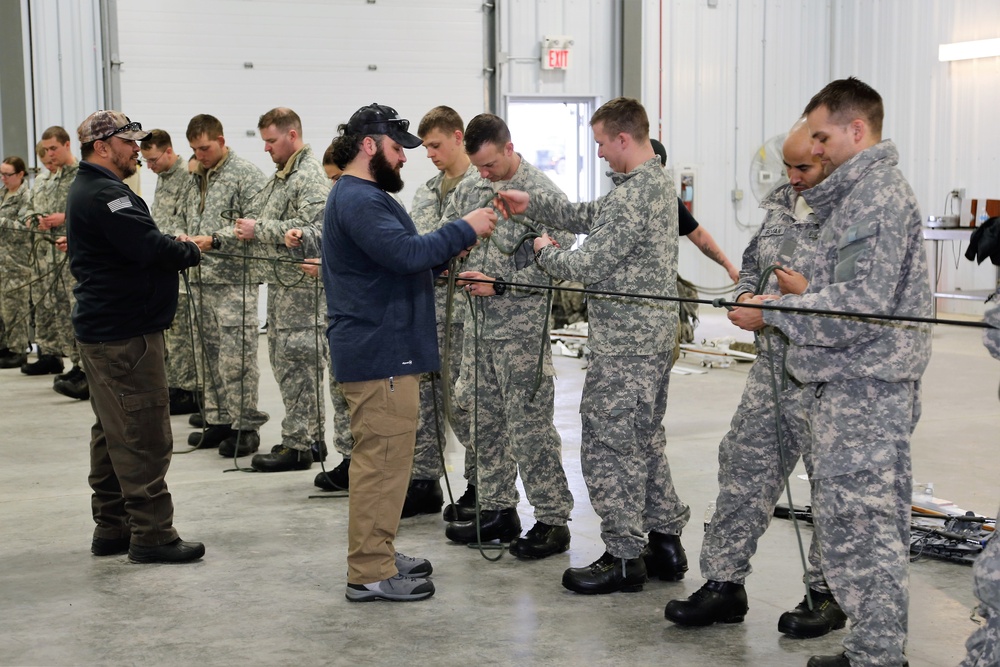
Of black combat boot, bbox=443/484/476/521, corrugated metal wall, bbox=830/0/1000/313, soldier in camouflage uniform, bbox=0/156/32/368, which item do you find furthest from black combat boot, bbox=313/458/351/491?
corrugated metal wall, bbox=830/0/1000/313

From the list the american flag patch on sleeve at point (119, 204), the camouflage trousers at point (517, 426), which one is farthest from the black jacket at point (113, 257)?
the camouflage trousers at point (517, 426)

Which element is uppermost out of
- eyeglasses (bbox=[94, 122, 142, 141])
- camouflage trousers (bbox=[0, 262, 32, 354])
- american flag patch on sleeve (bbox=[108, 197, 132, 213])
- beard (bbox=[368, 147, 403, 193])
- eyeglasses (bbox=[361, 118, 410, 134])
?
eyeglasses (bbox=[94, 122, 142, 141])

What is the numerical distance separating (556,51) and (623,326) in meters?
9.30

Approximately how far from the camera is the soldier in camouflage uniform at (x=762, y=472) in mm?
3584

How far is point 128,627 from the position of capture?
→ 3811 mm

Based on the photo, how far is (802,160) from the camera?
135 inches

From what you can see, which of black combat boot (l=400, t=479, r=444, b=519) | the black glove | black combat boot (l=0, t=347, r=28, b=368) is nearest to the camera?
the black glove

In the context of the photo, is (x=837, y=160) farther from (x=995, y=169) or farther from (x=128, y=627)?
(x=995, y=169)

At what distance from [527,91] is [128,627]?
32.5 feet

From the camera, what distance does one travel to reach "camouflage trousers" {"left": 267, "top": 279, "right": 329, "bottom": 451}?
5.95m

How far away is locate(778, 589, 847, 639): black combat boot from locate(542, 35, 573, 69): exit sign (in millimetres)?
9822

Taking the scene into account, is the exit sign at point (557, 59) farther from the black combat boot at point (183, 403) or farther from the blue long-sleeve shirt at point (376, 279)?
the blue long-sleeve shirt at point (376, 279)

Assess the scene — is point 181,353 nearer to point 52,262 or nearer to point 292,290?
point 292,290

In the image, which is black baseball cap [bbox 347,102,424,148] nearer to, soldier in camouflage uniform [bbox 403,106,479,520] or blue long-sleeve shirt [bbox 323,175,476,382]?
blue long-sleeve shirt [bbox 323,175,476,382]
